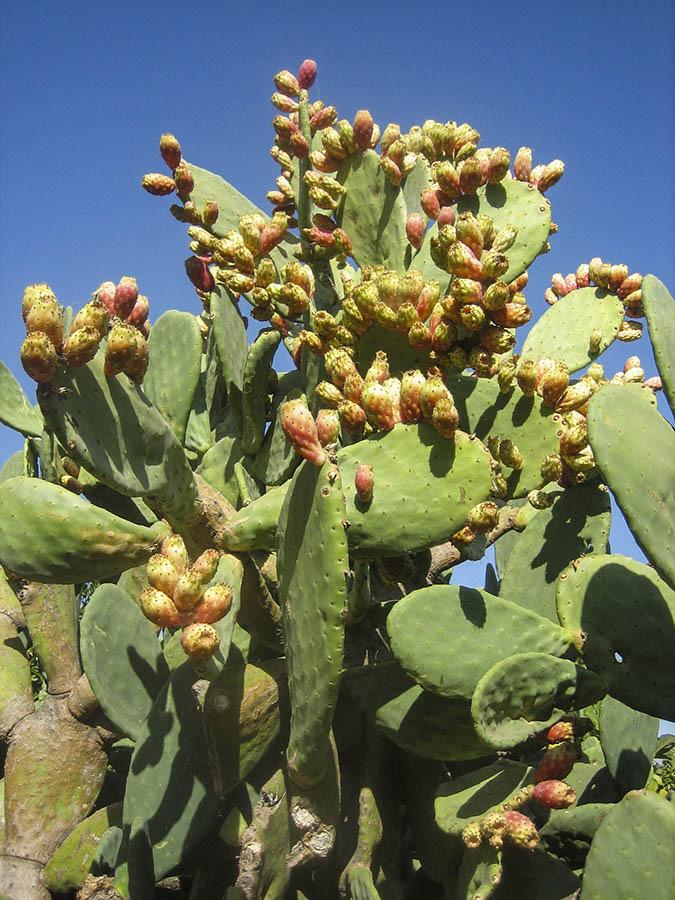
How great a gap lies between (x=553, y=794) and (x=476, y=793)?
0.61 feet

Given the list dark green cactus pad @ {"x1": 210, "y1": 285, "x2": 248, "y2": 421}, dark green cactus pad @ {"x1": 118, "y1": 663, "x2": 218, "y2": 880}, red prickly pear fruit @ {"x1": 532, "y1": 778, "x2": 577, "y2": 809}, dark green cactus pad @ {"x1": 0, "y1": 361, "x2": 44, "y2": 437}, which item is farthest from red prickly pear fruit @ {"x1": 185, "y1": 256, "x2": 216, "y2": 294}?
red prickly pear fruit @ {"x1": 532, "y1": 778, "x2": 577, "y2": 809}

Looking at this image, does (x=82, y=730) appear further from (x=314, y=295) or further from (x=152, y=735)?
(x=314, y=295)

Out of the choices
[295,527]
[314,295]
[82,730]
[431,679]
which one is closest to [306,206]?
[314,295]

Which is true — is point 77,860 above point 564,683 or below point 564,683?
below

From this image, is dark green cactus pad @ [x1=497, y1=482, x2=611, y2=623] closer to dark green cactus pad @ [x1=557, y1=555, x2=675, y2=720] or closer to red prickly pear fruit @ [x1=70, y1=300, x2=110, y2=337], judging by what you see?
dark green cactus pad @ [x1=557, y1=555, x2=675, y2=720]

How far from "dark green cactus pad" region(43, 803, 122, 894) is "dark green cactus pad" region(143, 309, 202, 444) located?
933 millimetres

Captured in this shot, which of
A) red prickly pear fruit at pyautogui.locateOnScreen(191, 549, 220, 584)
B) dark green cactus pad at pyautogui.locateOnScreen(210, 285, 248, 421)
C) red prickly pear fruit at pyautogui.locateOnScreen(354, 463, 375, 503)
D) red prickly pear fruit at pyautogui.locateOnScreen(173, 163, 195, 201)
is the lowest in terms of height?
red prickly pear fruit at pyautogui.locateOnScreen(191, 549, 220, 584)

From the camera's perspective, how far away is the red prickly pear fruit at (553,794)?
154 centimetres

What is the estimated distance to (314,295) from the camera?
7.31ft

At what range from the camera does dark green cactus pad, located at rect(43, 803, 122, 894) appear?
2.06 metres

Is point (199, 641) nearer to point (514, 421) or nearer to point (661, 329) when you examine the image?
point (514, 421)

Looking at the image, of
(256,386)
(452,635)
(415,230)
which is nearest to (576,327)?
(415,230)

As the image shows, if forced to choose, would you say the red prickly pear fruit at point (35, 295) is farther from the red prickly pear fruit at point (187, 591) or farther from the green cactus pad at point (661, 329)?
the green cactus pad at point (661, 329)

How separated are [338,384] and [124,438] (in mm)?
444
